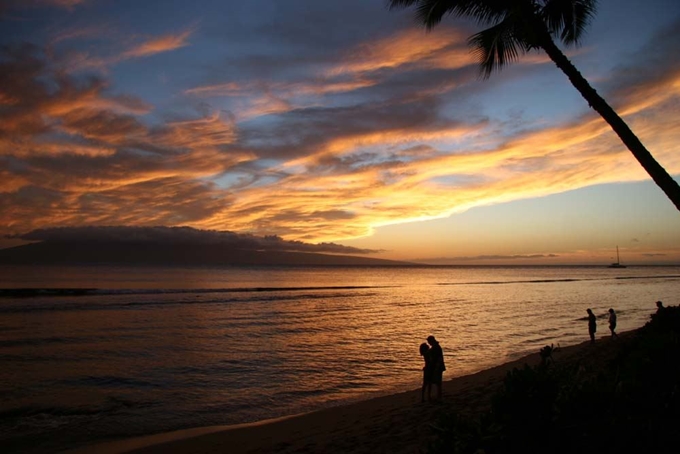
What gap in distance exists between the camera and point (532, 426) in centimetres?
439

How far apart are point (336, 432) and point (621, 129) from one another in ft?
26.9

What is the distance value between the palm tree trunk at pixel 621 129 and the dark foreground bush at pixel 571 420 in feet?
10.5

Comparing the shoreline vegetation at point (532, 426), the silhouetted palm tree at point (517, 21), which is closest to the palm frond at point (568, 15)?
the silhouetted palm tree at point (517, 21)

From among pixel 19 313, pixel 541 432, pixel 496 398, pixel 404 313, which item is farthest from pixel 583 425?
pixel 19 313

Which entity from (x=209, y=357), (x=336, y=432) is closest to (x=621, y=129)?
(x=336, y=432)

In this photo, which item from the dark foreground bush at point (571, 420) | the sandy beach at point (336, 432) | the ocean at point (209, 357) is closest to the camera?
the dark foreground bush at point (571, 420)

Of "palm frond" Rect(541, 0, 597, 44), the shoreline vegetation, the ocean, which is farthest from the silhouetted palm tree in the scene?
the ocean

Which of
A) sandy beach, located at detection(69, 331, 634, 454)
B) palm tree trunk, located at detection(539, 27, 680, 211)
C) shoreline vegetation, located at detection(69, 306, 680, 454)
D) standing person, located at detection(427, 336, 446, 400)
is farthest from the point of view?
standing person, located at detection(427, 336, 446, 400)

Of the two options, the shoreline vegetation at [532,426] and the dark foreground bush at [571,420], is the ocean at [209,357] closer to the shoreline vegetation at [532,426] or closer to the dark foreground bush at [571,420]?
the shoreline vegetation at [532,426]

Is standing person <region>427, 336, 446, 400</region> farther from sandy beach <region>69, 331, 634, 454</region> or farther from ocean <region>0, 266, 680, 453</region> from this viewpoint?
ocean <region>0, 266, 680, 453</region>

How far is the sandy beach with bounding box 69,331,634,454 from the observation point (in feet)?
28.1

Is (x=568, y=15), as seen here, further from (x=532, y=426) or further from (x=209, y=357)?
(x=209, y=357)

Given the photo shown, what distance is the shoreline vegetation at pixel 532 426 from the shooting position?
13.5 feet

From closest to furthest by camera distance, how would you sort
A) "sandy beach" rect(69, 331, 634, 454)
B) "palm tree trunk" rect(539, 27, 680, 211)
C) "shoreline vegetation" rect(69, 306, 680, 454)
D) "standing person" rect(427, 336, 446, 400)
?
"shoreline vegetation" rect(69, 306, 680, 454), "palm tree trunk" rect(539, 27, 680, 211), "sandy beach" rect(69, 331, 634, 454), "standing person" rect(427, 336, 446, 400)
